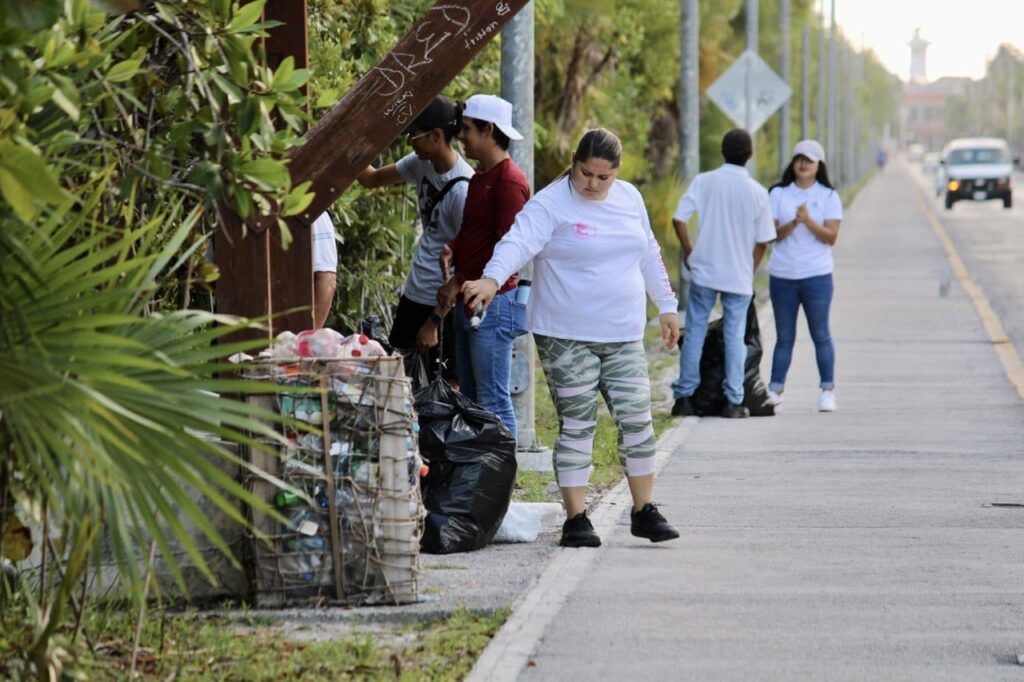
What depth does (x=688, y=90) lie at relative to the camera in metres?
20.2

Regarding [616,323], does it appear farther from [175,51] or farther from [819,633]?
[175,51]

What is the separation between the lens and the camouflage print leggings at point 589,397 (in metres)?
7.44

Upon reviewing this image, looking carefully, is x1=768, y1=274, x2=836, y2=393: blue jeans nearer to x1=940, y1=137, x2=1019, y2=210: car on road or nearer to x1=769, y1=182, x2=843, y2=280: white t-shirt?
x1=769, y1=182, x2=843, y2=280: white t-shirt

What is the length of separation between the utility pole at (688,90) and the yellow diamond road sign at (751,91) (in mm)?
2229

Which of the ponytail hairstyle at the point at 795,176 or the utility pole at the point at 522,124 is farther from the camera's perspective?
the ponytail hairstyle at the point at 795,176

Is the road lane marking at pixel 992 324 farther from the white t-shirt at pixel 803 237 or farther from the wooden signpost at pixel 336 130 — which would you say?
the wooden signpost at pixel 336 130

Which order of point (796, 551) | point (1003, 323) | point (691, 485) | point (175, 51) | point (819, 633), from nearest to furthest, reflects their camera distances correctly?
point (175, 51) < point (819, 633) < point (796, 551) < point (691, 485) < point (1003, 323)

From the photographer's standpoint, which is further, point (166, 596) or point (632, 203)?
point (632, 203)

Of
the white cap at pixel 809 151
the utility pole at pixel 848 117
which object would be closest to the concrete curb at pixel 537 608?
the white cap at pixel 809 151

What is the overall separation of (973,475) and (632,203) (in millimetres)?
2952

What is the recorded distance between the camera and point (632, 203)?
7559 mm

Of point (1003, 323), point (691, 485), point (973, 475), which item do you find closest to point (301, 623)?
point (691, 485)

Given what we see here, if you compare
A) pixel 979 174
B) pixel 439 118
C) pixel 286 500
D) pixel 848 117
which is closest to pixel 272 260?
pixel 286 500

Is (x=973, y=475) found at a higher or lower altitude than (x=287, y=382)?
lower
